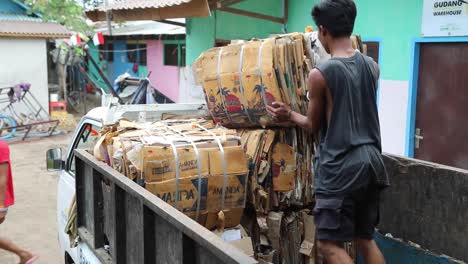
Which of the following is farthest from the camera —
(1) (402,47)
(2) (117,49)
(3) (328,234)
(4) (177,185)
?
(2) (117,49)

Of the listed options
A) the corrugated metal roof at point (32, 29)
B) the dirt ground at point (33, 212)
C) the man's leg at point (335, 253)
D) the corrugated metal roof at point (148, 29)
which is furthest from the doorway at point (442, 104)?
the corrugated metal roof at point (32, 29)

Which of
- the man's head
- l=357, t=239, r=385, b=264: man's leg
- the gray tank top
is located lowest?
l=357, t=239, r=385, b=264: man's leg

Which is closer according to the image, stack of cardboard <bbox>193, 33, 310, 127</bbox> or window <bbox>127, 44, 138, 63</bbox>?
stack of cardboard <bbox>193, 33, 310, 127</bbox>

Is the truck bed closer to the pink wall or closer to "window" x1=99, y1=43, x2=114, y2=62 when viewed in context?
the pink wall

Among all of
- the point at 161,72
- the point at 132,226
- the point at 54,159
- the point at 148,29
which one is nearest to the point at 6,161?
the point at 54,159

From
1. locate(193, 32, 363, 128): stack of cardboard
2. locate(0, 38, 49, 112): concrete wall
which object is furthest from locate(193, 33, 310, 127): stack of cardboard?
locate(0, 38, 49, 112): concrete wall

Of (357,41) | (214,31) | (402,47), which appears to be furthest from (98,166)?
(214,31)

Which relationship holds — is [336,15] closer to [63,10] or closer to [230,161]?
[230,161]

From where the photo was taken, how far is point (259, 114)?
2.85 meters

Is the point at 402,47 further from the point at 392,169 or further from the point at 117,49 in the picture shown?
the point at 117,49

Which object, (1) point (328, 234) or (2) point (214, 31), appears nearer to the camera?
(1) point (328, 234)

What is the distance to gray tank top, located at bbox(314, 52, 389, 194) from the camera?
2.08 meters

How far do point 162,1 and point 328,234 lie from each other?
19.5 ft

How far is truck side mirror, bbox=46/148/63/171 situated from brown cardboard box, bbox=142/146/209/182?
5.21 feet
